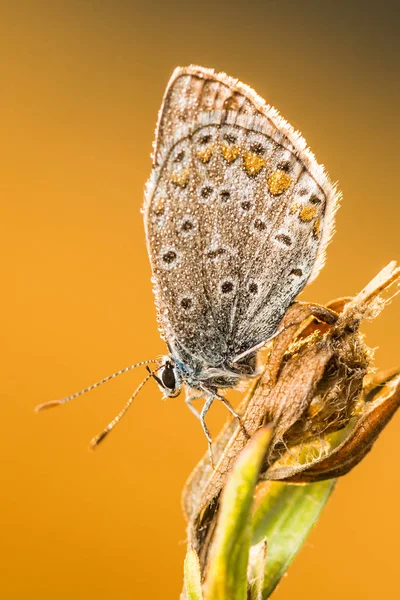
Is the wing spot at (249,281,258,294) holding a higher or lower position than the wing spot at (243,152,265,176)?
lower

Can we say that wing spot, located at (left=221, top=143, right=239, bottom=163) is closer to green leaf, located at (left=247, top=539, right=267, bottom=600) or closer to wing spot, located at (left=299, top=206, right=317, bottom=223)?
wing spot, located at (left=299, top=206, right=317, bottom=223)

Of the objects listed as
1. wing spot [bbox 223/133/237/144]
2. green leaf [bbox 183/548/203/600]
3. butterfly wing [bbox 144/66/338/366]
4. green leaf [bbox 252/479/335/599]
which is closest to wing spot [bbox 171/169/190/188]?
butterfly wing [bbox 144/66/338/366]

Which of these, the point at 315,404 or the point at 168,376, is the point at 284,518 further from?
the point at 168,376

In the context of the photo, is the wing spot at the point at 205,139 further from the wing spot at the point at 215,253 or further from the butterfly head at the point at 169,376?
the butterfly head at the point at 169,376

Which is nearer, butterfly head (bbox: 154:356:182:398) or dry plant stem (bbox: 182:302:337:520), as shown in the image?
dry plant stem (bbox: 182:302:337:520)

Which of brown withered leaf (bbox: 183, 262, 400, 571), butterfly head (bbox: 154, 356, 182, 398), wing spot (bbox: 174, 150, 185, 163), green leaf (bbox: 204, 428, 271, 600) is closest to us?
green leaf (bbox: 204, 428, 271, 600)

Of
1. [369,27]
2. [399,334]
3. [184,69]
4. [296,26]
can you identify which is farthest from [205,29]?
[184,69]

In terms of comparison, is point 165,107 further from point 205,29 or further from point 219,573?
point 205,29
